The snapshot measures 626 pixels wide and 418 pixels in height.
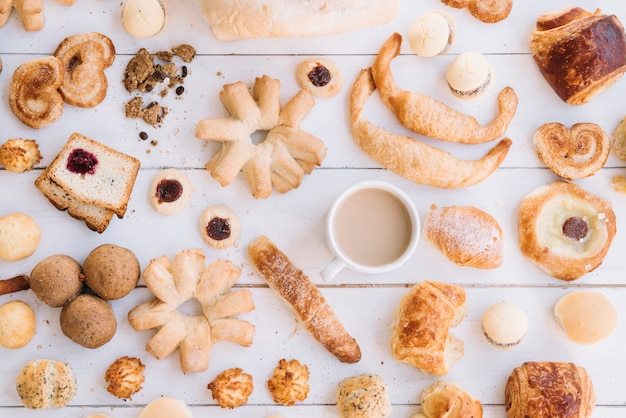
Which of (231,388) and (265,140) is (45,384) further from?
(265,140)

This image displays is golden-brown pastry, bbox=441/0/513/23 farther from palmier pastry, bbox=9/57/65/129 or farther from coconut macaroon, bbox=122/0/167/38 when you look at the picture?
palmier pastry, bbox=9/57/65/129

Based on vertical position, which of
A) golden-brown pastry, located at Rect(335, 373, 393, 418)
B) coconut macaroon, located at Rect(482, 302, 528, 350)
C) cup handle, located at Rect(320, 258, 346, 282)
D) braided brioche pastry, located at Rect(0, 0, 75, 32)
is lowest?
golden-brown pastry, located at Rect(335, 373, 393, 418)

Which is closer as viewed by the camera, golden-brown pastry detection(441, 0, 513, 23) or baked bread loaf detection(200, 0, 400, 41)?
baked bread loaf detection(200, 0, 400, 41)

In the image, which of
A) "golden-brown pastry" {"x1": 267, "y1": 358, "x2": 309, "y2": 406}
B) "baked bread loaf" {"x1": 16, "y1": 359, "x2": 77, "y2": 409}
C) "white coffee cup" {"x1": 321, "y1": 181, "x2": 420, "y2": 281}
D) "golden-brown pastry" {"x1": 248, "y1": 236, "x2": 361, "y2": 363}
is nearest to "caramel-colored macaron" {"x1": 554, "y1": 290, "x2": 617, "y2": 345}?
"white coffee cup" {"x1": 321, "y1": 181, "x2": 420, "y2": 281}

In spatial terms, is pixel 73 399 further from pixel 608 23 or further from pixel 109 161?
pixel 608 23

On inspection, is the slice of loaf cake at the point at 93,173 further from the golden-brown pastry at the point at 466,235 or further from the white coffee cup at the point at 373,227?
the golden-brown pastry at the point at 466,235

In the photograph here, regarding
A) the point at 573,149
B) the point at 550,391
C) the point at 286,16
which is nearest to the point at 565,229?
the point at 573,149

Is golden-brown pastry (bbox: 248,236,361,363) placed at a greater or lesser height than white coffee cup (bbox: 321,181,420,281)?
lesser
